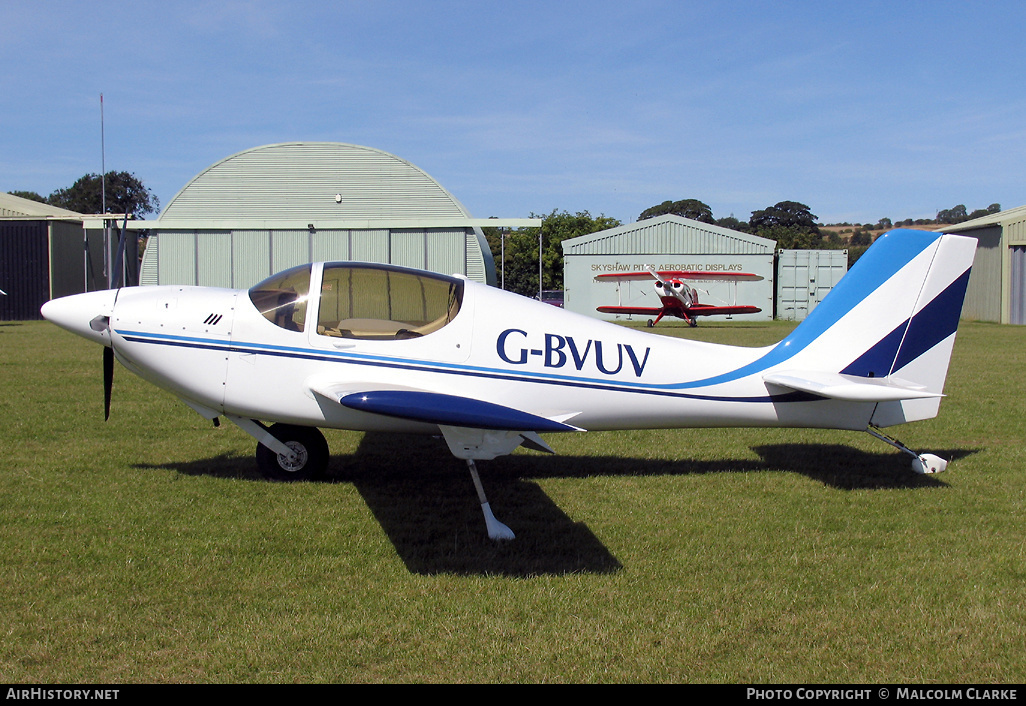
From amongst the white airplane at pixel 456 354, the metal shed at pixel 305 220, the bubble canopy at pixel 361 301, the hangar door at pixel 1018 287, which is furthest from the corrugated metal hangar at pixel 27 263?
the hangar door at pixel 1018 287

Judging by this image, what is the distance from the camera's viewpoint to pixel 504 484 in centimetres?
679

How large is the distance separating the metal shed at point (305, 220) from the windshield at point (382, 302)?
2561cm

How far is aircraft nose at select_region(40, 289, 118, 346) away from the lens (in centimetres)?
598

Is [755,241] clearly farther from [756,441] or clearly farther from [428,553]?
[428,553]

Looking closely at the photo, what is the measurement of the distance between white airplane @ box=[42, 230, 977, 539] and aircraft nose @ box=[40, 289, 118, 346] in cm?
1

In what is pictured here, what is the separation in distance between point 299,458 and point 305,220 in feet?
95.2

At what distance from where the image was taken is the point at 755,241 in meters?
45.8

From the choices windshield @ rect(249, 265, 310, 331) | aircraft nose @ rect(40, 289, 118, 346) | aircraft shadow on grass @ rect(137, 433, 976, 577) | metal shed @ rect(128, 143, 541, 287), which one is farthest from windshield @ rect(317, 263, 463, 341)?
metal shed @ rect(128, 143, 541, 287)

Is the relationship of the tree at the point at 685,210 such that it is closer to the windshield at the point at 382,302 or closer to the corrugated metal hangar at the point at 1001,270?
the corrugated metal hangar at the point at 1001,270

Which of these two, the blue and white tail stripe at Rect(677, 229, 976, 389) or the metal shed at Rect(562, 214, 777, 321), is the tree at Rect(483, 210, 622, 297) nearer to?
the metal shed at Rect(562, 214, 777, 321)

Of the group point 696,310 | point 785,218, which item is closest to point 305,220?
point 696,310

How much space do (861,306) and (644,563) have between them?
326 cm

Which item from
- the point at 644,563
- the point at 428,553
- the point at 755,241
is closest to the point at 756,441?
the point at 644,563

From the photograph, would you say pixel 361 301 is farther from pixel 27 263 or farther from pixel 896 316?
pixel 27 263
